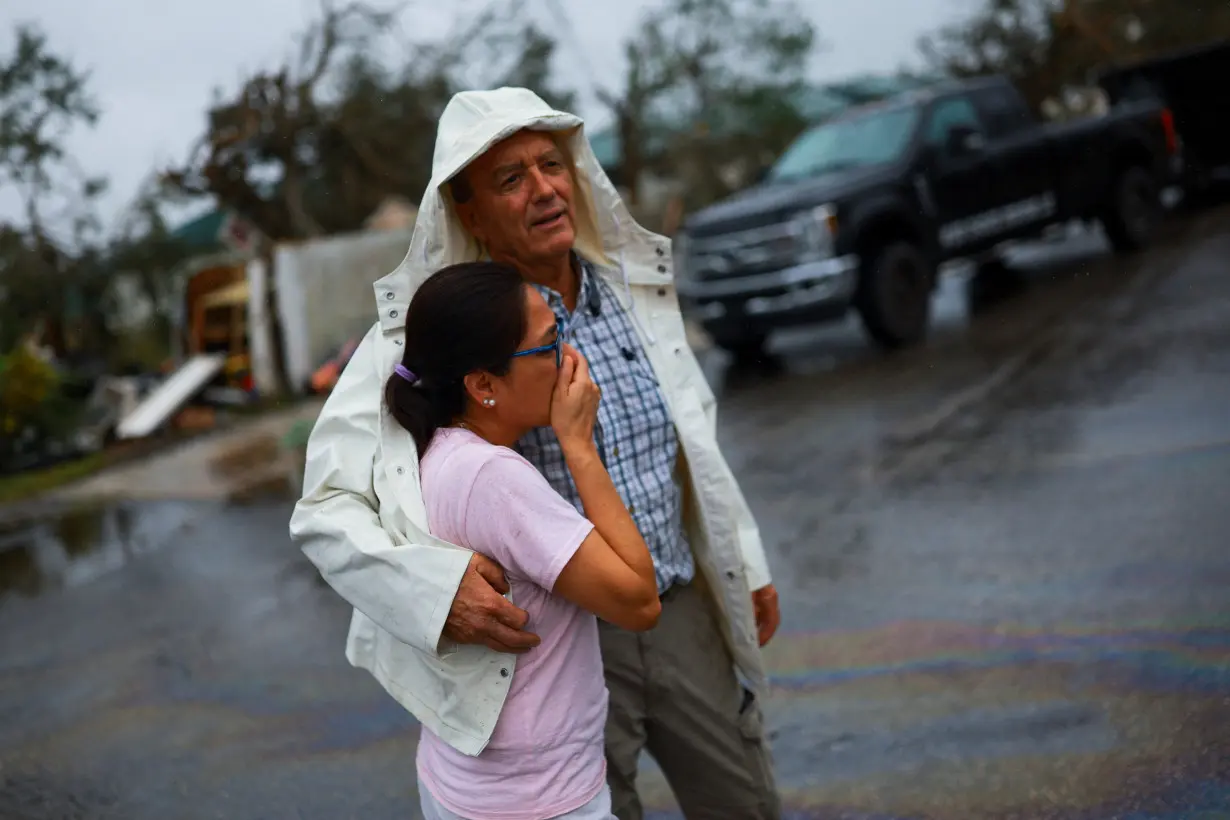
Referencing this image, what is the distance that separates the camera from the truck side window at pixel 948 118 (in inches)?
451

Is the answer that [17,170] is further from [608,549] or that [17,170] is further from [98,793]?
[608,549]

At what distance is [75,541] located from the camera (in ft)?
29.2

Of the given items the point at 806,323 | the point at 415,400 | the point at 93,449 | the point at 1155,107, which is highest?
the point at 415,400

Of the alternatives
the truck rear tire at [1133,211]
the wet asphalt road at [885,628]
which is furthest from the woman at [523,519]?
the truck rear tire at [1133,211]

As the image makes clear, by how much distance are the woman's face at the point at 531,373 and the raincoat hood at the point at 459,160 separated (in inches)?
14.1

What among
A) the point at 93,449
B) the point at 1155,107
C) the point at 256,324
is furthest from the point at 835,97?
the point at 93,449

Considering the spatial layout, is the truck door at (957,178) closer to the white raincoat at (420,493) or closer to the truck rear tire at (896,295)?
the truck rear tire at (896,295)

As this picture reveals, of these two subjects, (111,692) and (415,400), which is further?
(111,692)

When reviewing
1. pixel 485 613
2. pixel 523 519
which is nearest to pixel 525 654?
pixel 485 613

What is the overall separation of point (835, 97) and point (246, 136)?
884 inches

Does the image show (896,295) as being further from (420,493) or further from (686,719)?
(420,493)

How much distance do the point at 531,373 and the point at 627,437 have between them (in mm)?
477

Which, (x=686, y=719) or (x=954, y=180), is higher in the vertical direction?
(x=686, y=719)

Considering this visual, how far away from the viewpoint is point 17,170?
65.4ft
